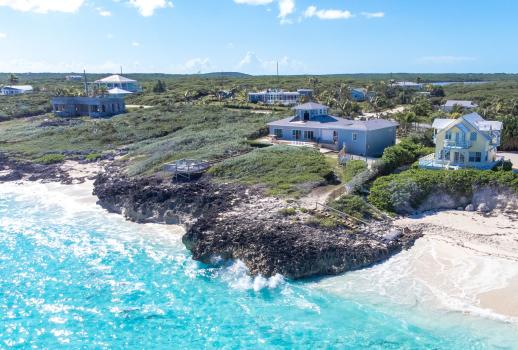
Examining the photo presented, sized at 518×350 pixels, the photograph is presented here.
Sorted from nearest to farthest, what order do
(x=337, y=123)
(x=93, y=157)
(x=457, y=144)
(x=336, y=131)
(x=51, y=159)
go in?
1. (x=457, y=144)
2. (x=336, y=131)
3. (x=337, y=123)
4. (x=51, y=159)
5. (x=93, y=157)

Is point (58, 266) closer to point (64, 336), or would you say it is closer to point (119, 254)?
point (119, 254)

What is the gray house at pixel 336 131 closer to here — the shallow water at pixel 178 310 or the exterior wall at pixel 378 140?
the exterior wall at pixel 378 140

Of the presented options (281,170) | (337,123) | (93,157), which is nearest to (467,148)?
(281,170)

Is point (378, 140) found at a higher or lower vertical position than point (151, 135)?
higher

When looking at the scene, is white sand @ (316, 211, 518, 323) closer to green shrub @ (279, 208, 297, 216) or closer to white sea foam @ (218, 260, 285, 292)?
white sea foam @ (218, 260, 285, 292)

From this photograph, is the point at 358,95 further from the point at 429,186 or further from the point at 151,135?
the point at 429,186
